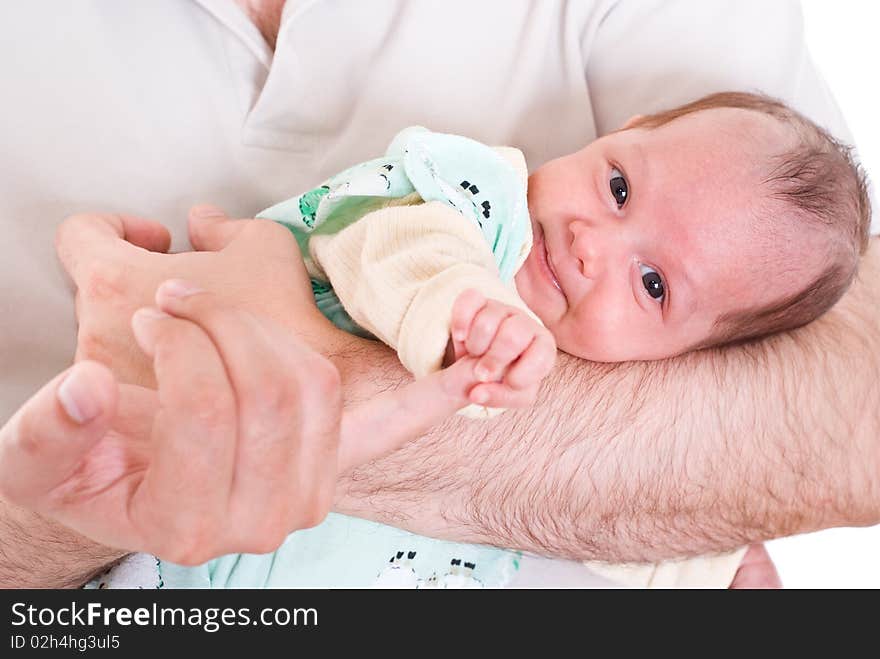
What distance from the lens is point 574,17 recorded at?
1.46 m

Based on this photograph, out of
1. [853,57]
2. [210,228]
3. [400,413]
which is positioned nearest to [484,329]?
[400,413]

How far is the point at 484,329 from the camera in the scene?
760 millimetres

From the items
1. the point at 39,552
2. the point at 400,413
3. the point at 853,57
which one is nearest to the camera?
the point at 400,413

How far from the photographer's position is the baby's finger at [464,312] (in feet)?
2.55

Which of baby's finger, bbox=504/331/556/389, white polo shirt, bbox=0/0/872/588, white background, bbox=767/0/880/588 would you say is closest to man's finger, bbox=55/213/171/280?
white polo shirt, bbox=0/0/872/588

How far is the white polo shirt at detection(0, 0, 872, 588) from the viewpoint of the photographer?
123 cm

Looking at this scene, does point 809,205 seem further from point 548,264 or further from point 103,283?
point 103,283

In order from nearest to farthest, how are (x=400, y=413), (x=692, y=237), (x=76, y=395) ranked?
(x=76, y=395), (x=400, y=413), (x=692, y=237)

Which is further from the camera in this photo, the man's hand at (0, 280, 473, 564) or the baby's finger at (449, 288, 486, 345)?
the baby's finger at (449, 288, 486, 345)

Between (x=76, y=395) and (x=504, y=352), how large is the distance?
0.34m

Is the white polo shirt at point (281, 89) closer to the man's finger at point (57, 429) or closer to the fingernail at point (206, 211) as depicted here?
the fingernail at point (206, 211)

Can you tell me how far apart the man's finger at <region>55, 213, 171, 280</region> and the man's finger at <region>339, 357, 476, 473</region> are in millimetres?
532

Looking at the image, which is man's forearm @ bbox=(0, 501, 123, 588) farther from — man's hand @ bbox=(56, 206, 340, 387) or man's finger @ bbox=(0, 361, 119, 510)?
man's finger @ bbox=(0, 361, 119, 510)

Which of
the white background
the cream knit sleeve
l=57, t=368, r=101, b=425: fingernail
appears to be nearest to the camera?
l=57, t=368, r=101, b=425: fingernail
